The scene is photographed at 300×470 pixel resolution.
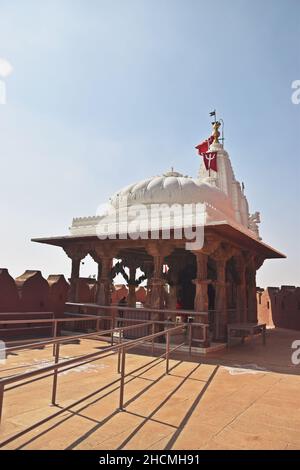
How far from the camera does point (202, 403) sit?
4.25m

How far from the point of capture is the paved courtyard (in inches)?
120

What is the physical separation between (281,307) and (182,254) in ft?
18.5

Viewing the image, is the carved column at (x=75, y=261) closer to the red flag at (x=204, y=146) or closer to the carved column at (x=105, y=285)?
the carved column at (x=105, y=285)

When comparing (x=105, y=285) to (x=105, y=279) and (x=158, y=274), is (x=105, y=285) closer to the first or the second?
(x=105, y=279)

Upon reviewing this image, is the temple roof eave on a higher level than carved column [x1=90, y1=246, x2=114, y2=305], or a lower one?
higher

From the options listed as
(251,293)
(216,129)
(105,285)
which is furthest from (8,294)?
(216,129)

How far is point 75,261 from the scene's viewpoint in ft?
40.0

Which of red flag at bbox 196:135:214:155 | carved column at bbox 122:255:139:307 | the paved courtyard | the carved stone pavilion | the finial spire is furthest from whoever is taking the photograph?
the finial spire

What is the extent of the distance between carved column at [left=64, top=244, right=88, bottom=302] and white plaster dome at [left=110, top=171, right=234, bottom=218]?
2.32m

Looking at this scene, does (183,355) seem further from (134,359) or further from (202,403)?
(202,403)

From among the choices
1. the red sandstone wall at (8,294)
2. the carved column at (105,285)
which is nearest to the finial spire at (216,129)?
the carved column at (105,285)

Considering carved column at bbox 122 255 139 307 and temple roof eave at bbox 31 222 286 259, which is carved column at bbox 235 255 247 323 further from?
carved column at bbox 122 255 139 307

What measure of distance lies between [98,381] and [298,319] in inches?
491

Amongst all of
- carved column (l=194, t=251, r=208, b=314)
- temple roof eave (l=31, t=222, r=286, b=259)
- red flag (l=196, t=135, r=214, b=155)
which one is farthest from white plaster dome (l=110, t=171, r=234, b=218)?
red flag (l=196, t=135, r=214, b=155)
